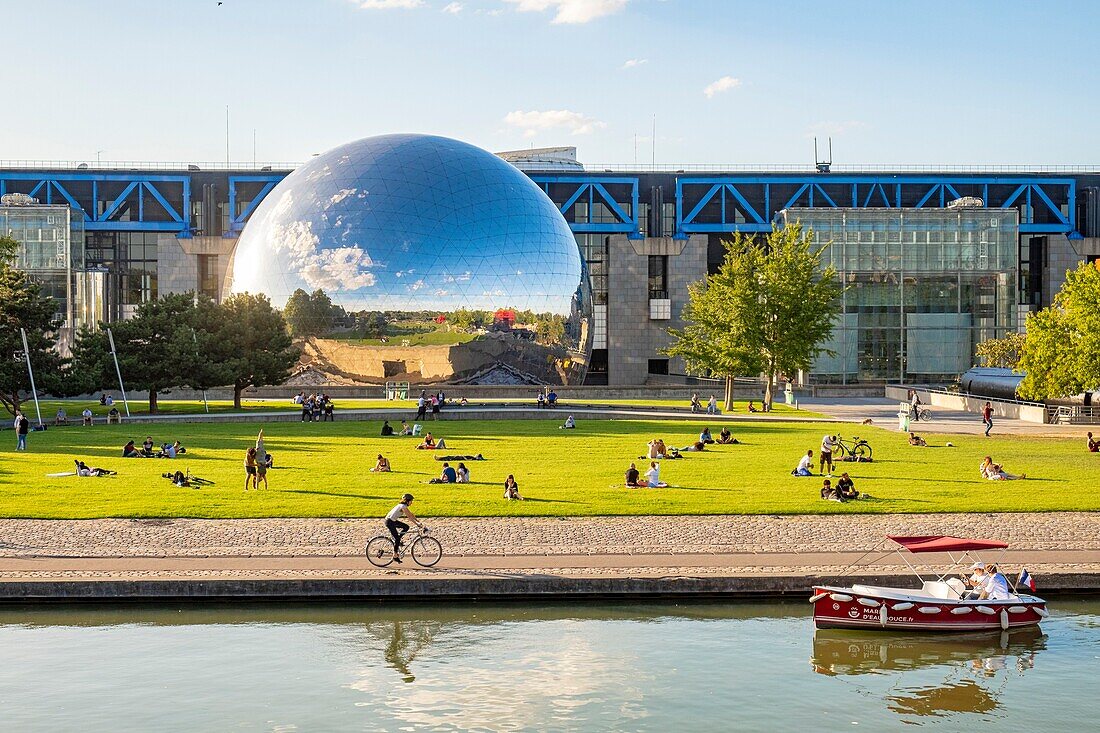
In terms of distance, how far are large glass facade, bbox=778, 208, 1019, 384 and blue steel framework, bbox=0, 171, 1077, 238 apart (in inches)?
279

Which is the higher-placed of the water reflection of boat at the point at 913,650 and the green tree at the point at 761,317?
the green tree at the point at 761,317

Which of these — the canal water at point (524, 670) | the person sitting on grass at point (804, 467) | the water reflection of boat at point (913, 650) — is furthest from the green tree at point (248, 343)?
the water reflection of boat at point (913, 650)

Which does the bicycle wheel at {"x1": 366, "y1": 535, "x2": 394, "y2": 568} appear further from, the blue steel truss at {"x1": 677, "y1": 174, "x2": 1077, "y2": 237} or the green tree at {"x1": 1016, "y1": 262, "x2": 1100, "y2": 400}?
the blue steel truss at {"x1": 677, "y1": 174, "x2": 1077, "y2": 237}

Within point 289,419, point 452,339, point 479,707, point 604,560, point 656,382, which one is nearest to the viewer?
point 479,707

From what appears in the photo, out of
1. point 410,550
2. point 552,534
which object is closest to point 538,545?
point 552,534

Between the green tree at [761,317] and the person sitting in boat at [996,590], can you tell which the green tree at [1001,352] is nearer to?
the green tree at [761,317]

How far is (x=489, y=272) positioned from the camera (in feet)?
241

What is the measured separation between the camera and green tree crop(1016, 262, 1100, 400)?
5181cm

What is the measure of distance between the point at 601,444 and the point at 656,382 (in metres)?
52.9

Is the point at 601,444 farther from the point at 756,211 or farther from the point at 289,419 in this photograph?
the point at 756,211

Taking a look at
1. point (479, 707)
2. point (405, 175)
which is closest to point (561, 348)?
point (405, 175)

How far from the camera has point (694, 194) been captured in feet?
355

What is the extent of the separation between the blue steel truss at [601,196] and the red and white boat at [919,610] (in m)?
82.7

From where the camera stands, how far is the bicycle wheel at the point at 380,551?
2261cm
